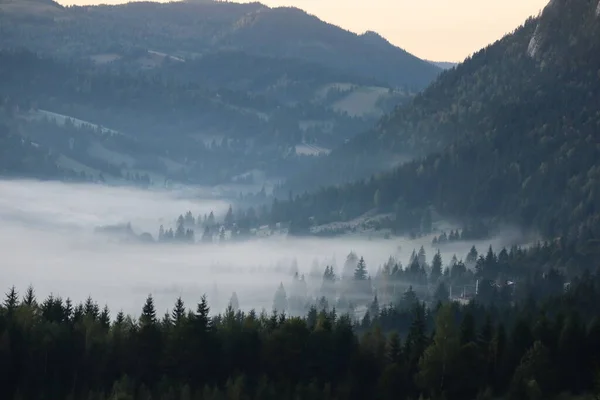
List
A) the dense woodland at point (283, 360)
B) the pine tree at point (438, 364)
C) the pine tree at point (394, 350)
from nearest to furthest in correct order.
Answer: the dense woodland at point (283, 360)
the pine tree at point (438, 364)
the pine tree at point (394, 350)

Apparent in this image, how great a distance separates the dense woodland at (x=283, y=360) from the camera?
3952 inches

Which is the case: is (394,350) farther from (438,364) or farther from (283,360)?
(283,360)

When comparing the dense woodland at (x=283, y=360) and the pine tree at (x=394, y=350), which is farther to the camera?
the pine tree at (x=394, y=350)

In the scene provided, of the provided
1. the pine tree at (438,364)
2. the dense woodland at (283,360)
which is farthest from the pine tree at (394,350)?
the pine tree at (438,364)

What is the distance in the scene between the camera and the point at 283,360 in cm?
10838

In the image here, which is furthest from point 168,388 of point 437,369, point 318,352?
point 437,369

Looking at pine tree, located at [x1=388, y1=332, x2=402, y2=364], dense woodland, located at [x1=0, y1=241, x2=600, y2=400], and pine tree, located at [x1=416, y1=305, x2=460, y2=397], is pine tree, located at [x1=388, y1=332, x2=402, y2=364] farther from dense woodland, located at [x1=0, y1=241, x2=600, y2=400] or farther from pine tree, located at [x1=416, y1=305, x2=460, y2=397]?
pine tree, located at [x1=416, y1=305, x2=460, y2=397]

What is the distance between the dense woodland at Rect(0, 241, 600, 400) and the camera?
100m

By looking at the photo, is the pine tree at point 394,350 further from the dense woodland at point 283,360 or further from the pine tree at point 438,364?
the pine tree at point 438,364

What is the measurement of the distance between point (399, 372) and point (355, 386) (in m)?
4.24

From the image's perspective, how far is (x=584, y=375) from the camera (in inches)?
3949

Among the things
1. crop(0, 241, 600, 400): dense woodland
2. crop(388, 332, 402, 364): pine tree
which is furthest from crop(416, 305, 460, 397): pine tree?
crop(388, 332, 402, 364): pine tree

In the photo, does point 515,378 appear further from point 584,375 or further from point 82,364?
point 82,364

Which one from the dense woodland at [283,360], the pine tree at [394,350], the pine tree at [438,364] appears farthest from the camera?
the pine tree at [394,350]
